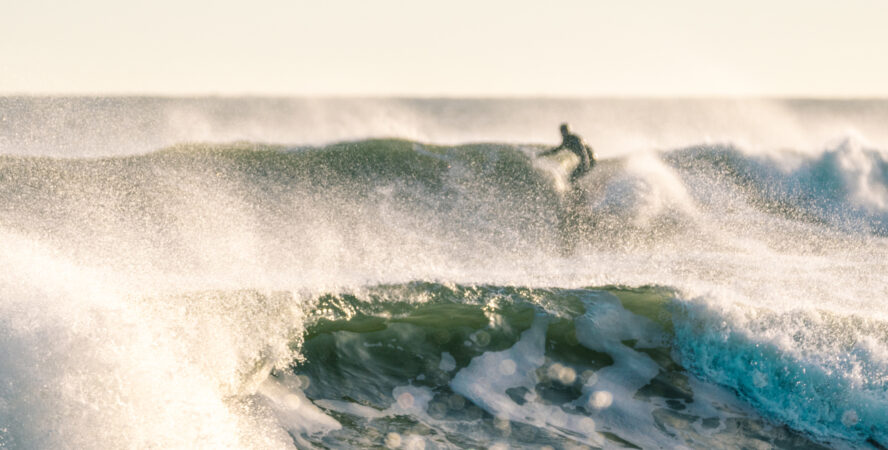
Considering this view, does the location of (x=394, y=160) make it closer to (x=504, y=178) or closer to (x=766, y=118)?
(x=504, y=178)

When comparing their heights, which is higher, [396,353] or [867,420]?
[396,353]

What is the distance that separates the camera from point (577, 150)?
11.0 m

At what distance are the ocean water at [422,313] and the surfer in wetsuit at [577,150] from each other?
0.23 meters

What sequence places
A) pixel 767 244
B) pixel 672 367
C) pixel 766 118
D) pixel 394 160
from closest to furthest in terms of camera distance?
pixel 672 367, pixel 767 244, pixel 394 160, pixel 766 118

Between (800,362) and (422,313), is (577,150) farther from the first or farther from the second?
(800,362)

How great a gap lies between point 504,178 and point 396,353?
6795mm

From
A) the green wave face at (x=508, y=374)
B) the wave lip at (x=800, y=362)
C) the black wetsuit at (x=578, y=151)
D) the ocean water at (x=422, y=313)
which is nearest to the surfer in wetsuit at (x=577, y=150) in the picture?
the black wetsuit at (x=578, y=151)

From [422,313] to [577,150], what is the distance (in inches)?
242

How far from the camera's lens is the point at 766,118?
56.9 feet

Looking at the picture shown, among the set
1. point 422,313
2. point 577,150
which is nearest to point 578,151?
point 577,150

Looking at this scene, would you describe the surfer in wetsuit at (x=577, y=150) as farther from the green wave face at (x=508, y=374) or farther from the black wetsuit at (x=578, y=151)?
the green wave face at (x=508, y=374)

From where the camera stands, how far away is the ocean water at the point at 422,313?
12.5 feet

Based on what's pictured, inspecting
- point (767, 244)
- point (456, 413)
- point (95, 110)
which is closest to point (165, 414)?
point (456, 413)

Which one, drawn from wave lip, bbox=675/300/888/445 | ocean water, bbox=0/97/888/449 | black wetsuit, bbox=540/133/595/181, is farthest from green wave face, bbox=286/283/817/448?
black wetsuit, bbox=540/133/595/181
